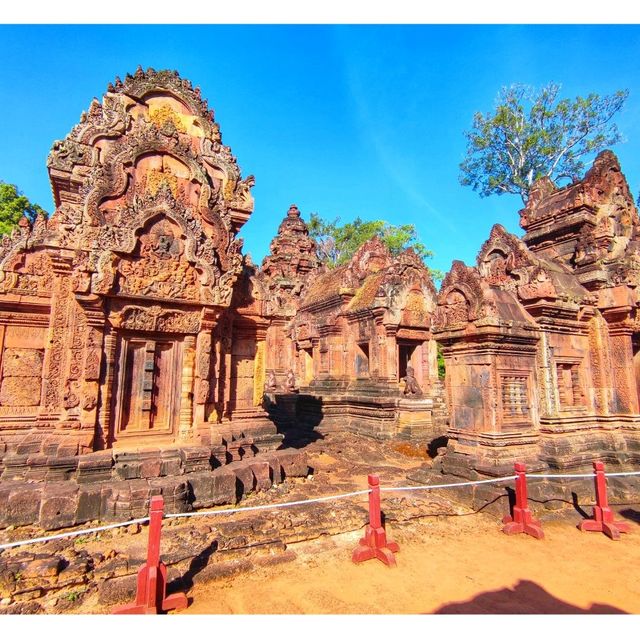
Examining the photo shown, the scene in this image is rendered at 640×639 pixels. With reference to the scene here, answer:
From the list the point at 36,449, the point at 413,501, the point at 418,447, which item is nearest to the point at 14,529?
the point at 36,449

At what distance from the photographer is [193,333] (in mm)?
7332

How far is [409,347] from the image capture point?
15.4 meters

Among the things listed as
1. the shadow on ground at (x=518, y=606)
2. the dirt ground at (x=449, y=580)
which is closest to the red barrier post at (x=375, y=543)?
the dirt ground at (x=449, y=580)

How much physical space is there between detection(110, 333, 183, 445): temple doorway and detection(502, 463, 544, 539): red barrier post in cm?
543

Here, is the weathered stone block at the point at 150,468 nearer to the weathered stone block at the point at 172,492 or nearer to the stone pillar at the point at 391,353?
the weathered stone block at the point at 172,492

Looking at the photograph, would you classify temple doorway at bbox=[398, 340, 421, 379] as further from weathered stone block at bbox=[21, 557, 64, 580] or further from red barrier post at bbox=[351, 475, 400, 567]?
weathered stone block at bbox=[21, 557, 64, 580]

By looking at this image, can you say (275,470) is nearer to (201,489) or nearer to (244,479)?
(244,479)

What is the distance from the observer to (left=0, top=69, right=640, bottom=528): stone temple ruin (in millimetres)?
6266

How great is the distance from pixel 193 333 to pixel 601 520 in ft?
22.2

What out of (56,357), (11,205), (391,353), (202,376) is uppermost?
(11,205)

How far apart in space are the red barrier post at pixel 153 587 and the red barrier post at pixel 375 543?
1.93m

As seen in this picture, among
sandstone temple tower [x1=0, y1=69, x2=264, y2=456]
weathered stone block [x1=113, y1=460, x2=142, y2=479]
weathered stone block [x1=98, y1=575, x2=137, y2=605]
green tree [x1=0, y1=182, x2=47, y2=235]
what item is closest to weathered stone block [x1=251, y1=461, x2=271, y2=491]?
sandstone temple tower [x1=0, y1=69, x2=264, y2=456]

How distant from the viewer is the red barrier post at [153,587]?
3.54m

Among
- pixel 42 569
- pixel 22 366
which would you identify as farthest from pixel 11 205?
pixel 42 569
